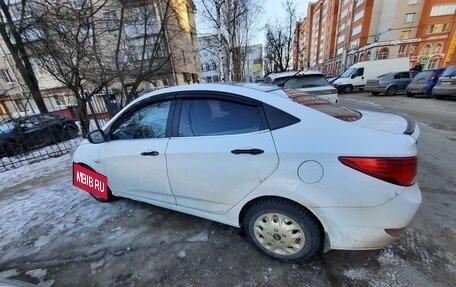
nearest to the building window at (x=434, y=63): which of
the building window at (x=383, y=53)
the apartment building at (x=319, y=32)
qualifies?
the building window at (x=383, y=53)

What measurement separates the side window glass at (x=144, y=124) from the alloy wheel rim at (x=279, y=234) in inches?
53.3

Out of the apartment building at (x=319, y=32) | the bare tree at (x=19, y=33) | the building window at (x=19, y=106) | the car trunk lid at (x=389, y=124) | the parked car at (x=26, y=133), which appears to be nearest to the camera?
the car trunk lid at (x=389, y=124)

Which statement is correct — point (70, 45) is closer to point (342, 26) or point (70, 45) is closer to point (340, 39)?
point (342, 26)

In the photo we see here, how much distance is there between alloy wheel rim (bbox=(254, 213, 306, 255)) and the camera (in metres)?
1.93

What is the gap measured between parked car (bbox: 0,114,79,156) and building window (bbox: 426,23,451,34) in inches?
2081

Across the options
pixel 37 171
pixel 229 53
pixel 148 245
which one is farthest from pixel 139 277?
pixel 229 53

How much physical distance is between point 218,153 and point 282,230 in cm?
91

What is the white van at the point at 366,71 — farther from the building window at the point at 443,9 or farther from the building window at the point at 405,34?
the building window at the point at 443,9

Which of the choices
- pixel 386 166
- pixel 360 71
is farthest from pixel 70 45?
pixel 360 71

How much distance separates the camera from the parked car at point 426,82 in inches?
464

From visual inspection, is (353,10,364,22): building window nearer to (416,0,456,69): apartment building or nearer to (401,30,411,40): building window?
(401,30,411,40): building window

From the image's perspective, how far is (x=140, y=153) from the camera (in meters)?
2.41

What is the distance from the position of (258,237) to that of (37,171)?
583 cm

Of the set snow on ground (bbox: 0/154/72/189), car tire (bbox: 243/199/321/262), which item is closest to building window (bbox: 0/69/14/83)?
snow on ground (bbox: 0/154/72/189)
